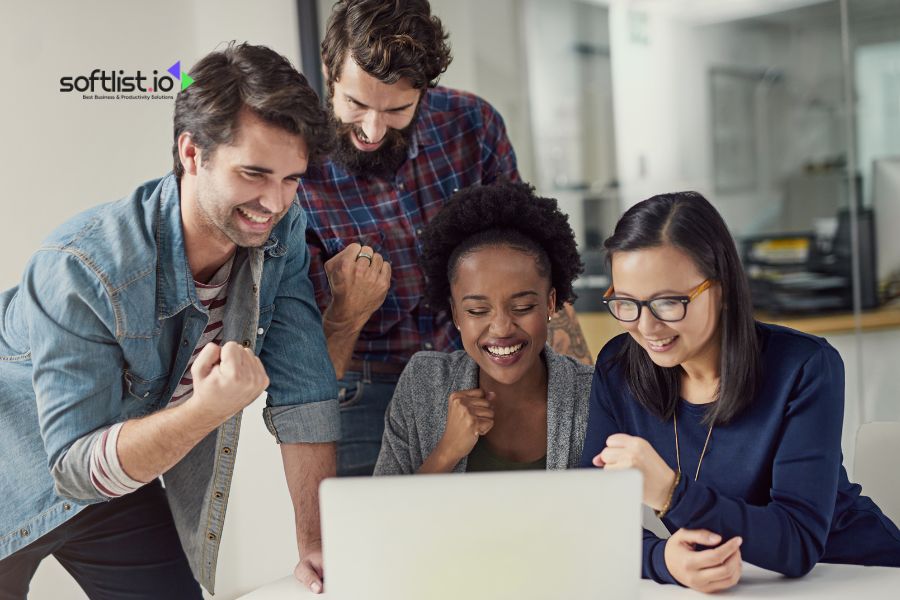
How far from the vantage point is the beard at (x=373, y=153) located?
210cm

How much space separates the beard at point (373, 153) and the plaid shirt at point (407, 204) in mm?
22

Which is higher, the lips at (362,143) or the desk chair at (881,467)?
the lips at (362,143)

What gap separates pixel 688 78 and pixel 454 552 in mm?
3707

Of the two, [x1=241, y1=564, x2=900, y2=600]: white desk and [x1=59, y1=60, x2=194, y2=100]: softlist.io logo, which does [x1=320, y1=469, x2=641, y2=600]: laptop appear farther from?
[x1=59, y1=60, x2=194, y2=100]: softlist.io logo

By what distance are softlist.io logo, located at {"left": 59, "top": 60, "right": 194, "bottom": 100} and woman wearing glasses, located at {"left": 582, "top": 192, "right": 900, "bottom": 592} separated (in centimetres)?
179

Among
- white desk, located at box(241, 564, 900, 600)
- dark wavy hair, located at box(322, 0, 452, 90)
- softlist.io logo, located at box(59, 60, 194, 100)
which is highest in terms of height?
softlist.io logo, located at box(59, 60, 194, 100)

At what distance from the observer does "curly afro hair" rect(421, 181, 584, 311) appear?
2.11 m

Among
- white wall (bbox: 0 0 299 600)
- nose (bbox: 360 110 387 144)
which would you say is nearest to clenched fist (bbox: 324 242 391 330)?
nose (bbox: 360 110 387 144)

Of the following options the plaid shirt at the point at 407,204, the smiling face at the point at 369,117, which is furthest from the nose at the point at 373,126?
the plaid shirt at the point at 407,204

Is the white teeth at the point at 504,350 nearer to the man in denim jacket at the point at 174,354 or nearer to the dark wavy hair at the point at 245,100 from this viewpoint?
the man in denim jacket at the point at 174,354

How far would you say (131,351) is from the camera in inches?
68.4

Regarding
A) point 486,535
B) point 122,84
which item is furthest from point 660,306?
point 122,84

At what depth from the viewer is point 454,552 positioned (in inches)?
44.8

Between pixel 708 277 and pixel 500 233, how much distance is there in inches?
22.8
